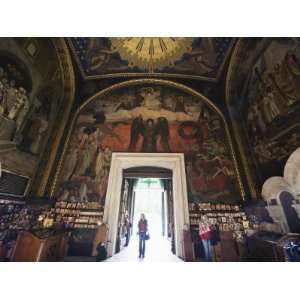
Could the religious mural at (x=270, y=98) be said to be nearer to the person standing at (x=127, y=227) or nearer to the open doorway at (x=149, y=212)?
the open doorway at (x=149, y=212)

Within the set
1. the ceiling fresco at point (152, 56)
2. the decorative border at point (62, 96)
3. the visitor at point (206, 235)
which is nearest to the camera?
the visitor at point (206, 235)

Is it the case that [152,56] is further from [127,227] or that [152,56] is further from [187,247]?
[187,247]

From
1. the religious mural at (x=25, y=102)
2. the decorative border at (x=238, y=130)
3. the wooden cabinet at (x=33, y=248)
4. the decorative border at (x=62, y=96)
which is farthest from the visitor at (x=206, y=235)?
the religious mural at (x=25, y=102)

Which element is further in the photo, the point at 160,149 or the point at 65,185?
the point at 160,149

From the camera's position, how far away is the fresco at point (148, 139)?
4969 mm

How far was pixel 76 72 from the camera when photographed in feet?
20.5

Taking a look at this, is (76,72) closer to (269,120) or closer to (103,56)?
(103,56)

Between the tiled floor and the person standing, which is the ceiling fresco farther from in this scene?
the tiled floor

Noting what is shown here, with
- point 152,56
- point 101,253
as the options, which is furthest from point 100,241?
point 152,56

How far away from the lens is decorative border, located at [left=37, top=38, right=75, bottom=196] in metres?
5.08

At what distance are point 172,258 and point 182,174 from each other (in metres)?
2.11

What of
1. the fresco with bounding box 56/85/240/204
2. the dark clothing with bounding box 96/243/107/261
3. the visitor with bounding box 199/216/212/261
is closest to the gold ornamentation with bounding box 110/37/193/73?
the fresco with bounding box 56/85/240/204

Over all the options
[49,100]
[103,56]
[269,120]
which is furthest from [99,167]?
[269,120]

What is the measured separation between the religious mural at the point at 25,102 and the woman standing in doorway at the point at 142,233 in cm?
324
